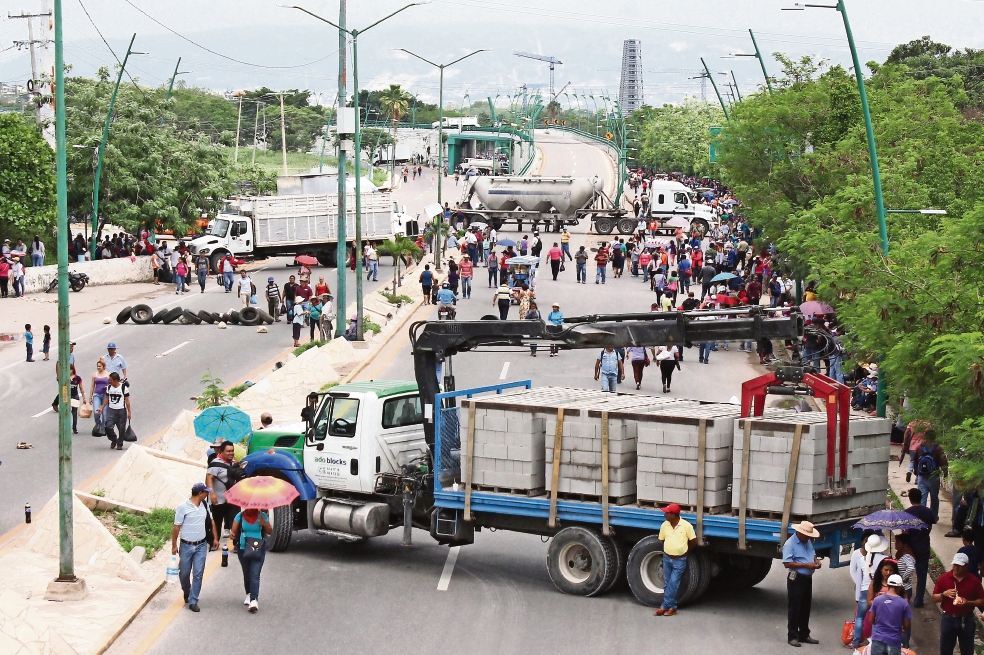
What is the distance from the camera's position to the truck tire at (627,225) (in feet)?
228

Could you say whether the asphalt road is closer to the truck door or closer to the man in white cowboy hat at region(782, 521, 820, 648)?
the man in white cowboy hat at region(782, 521, 820, 648)

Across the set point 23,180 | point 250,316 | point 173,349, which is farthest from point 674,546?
point 23,180

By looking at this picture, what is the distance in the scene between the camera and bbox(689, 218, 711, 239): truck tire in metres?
63.6

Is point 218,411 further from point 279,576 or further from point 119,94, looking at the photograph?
point 119,94

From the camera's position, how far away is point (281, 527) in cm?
1741

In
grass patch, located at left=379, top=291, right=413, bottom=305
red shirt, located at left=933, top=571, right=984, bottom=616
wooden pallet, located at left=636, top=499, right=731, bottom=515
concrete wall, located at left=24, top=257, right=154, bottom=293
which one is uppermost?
concrete wall, located at left=24, top=257, right=154, bottom=293

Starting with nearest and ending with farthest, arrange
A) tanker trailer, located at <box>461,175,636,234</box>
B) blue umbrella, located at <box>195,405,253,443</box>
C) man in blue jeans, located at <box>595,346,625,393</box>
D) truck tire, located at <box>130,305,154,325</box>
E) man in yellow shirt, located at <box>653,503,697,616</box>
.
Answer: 1. man in yellow shirt, located at <box>653,503,697,616</box>
2. blue umbrella, located at <box>195,405,253,443</box>
3. man in blue jeans, located at <box>595,346,625,393</box>
4. truck tire, located at <box>130,305,154,325</box>
5. tanker trailer, located at <box>461,175,636,234</box>

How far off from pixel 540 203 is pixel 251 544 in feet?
189

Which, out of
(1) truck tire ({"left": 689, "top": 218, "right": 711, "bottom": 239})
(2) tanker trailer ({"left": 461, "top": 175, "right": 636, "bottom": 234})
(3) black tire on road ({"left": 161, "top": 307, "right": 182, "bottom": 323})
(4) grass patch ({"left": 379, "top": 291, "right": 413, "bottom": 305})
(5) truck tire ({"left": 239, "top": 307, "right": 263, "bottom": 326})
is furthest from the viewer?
(2) tanker trailer ({"left": 461, "top": 175, "right": 636, "bottom": 234})

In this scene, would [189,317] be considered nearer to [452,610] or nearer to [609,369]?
[609,369]

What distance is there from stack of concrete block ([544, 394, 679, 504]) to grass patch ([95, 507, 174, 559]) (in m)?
5.97

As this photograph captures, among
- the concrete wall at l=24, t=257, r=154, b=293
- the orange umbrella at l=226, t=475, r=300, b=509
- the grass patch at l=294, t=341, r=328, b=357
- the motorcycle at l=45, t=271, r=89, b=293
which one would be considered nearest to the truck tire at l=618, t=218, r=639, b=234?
the concrete wall at l=24, t=257, r=154, b=293

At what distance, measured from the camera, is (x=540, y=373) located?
32.7 meters

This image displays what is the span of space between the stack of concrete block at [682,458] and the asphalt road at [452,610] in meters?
1.37
